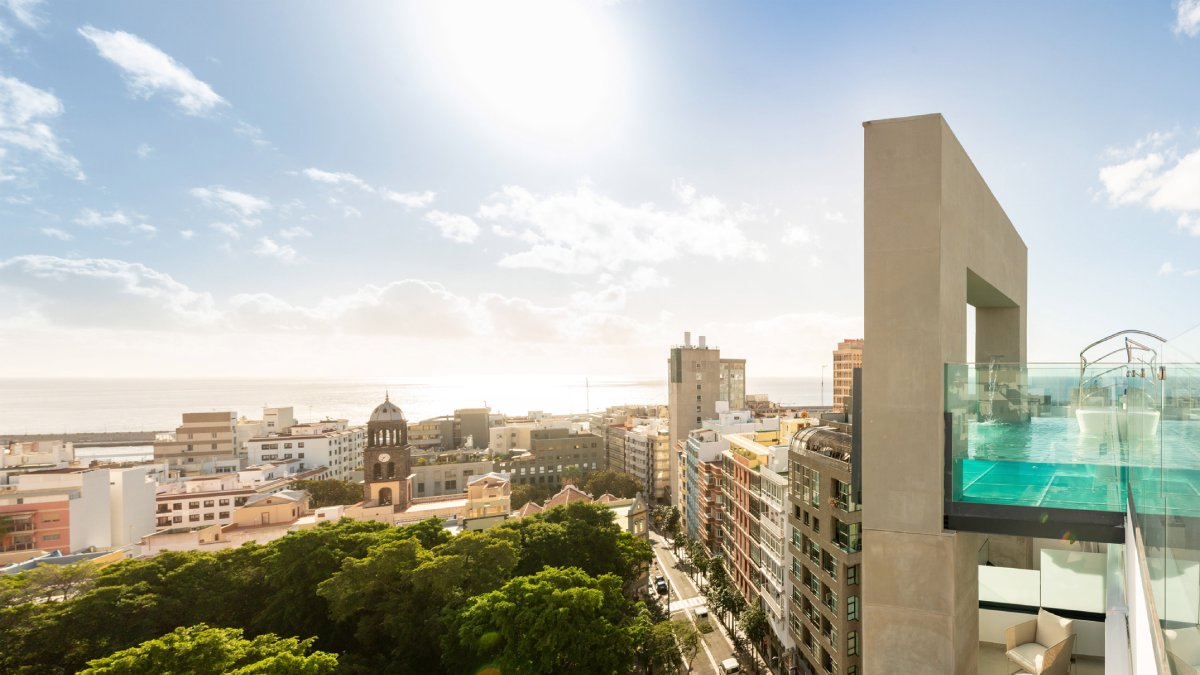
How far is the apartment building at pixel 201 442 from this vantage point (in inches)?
2178

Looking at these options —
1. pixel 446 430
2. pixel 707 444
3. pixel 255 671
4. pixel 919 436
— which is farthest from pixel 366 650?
pixel 446 430

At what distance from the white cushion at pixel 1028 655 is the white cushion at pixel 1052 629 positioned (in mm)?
152

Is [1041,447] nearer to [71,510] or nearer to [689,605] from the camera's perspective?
[689,605]

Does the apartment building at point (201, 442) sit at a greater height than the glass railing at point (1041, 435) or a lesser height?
lesser

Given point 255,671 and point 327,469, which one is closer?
→ point 255,671

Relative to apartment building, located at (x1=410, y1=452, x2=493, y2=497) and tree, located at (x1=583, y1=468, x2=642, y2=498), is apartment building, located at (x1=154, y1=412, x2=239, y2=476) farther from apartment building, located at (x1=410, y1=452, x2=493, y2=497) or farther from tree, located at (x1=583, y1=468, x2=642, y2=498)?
tree, located at (x1=583, y1=468, x2=642, y2=498)

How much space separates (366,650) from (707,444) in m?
23.3

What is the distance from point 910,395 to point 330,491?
45192 mm

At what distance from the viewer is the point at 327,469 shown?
52031 millimetres

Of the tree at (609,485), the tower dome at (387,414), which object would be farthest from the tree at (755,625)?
the tower dome at (387,414)

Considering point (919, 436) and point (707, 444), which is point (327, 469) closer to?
point (707, 444)

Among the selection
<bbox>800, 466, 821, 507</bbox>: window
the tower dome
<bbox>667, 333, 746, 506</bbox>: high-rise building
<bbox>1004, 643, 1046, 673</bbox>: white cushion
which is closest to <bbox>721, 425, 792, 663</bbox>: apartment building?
<bbox>800, 466, 821, 507</bbox>: window

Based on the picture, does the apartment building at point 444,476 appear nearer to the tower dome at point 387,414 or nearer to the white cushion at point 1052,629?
the tower dome at point 387,414

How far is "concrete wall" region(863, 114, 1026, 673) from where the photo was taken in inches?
158
